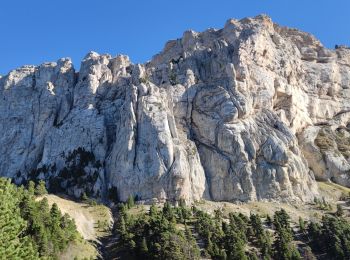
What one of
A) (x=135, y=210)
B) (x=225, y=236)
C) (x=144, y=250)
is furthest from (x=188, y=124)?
(x=144, y=250)

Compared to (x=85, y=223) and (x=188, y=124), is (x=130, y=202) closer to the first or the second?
(x=85, y=223)

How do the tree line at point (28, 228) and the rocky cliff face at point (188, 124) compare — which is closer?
the tree line at point (28, 228)

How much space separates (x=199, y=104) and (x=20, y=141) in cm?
6184

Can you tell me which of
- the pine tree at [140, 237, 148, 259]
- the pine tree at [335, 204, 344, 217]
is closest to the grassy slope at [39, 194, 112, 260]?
the pine tree at [140, 237, 148, 259]

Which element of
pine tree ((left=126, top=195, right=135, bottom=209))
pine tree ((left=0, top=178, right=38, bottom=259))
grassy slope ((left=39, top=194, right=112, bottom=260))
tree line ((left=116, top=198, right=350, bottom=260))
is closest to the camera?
pine tree ((left=0, top=178, right=38, bottom=259))

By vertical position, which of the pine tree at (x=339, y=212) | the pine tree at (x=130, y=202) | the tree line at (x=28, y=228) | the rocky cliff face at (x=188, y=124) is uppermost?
the rocky cliff face at (x=188, y=124)

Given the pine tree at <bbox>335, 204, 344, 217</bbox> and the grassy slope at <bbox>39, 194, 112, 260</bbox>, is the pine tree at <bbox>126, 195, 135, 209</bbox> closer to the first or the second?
the grassy slope at <bbox>39, 194, 112, 260</bbox>

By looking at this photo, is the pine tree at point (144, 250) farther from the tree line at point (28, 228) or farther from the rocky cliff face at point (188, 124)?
the rocky cliff face at point (188, 124)

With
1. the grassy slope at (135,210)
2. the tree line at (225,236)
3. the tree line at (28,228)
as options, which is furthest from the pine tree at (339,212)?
the tree line at (28,228)

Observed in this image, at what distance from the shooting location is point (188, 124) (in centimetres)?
13938

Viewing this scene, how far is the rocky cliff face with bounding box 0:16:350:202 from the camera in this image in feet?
410

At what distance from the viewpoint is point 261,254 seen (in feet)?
293

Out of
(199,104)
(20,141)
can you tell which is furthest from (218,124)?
(20,141)

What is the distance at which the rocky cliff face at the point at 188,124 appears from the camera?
125062 millimetres
